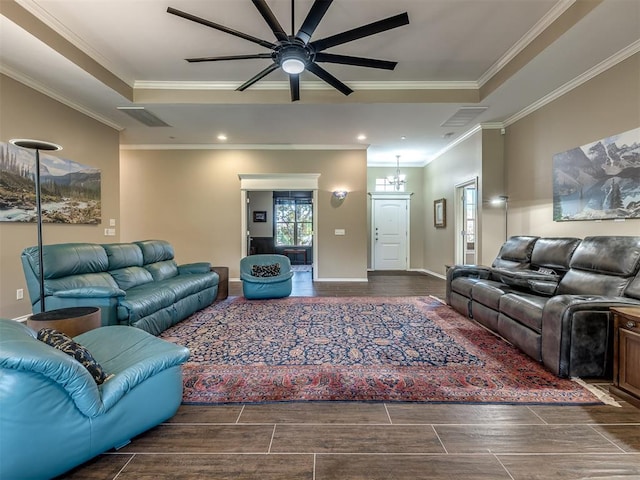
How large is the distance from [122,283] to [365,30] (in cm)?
→ 370

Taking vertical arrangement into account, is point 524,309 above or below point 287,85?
below

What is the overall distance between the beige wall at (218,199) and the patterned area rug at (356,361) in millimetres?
2695

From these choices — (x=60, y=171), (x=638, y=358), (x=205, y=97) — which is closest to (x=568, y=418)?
(x=638, y=358)

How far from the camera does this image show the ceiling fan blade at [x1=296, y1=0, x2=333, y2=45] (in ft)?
6.99

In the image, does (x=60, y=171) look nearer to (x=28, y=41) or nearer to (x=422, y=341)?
(x=28, y=41)

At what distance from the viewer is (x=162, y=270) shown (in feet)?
13.8

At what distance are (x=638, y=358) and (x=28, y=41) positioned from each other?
5.73 m

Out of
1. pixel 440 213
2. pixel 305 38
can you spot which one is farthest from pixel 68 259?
pixel 440 213

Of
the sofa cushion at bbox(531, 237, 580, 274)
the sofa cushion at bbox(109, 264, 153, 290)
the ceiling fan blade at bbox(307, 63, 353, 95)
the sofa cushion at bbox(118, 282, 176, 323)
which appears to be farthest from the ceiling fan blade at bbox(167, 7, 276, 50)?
the sofa cushion at bbox(531, 237, 580, 274)

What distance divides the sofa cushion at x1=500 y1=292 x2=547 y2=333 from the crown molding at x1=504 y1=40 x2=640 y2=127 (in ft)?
8.72

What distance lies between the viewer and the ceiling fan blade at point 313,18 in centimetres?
213

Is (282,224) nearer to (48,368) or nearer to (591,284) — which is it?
(591,284)

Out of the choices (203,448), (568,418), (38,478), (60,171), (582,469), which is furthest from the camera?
(60,171)

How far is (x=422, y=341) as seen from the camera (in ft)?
9.62
